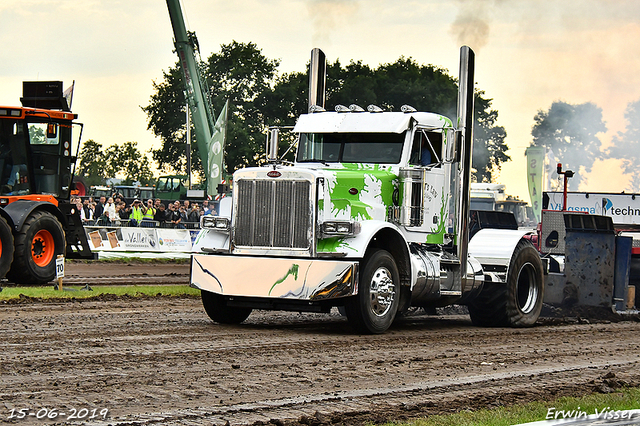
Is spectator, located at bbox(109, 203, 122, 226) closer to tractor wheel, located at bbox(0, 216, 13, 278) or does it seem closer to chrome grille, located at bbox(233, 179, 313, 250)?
tractor wheel, located at bbox(0, 216, 13, 278)

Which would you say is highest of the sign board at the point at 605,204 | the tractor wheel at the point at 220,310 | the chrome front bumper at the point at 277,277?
the sign board at the point at 605,204

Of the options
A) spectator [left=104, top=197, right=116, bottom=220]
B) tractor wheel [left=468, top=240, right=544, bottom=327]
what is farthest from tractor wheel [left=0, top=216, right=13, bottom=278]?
spectator [left=104, top=197, right=116, bottom=220]

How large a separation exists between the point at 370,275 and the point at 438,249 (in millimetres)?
1769

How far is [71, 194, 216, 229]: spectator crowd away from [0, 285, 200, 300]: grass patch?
10935 millimetres

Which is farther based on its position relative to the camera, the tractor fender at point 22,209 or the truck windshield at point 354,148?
the tractor fender at point 22,209

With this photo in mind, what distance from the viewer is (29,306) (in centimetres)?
1355

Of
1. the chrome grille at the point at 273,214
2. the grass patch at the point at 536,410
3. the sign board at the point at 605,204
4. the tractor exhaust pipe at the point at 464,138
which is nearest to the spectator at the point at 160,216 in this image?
the sign board at the point at 605,204

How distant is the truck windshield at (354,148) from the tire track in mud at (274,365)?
2208 millimetres

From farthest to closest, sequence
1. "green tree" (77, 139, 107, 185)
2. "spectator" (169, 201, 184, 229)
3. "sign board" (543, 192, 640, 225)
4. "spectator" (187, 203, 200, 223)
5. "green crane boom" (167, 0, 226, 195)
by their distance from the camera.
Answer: "green tree" (77, 139, 107, 185), "green crane boom" (167, 0, 226, 195), "spectator" (187, 203, 200, 223), "spectator" (169, 201, 184, 229), "sign board" (543, 192, 640, 225)

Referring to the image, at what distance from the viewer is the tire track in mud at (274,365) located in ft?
22.0

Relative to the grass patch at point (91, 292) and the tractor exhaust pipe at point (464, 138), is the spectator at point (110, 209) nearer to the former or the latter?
the grass patch at point (91, 292)

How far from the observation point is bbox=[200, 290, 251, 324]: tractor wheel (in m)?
11.7

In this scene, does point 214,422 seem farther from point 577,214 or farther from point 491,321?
point 577,214

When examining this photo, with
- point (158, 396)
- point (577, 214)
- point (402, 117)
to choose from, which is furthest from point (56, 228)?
point (158, 396)
